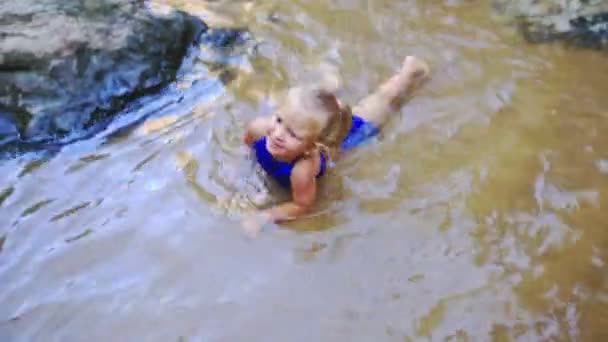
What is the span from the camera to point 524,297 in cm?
299

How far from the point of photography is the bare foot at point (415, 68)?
4.43 metres

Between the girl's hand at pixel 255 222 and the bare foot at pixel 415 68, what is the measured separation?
5.62 ft

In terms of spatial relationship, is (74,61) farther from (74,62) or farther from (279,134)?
(279,134)

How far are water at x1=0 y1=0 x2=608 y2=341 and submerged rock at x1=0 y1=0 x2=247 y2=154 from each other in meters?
0.26

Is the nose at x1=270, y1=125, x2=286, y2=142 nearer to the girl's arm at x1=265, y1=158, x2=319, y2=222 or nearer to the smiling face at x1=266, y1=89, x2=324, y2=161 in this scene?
the smiling face at x1=266, y1=89, x2=324, y2=161

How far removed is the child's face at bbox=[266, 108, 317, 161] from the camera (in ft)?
10.6

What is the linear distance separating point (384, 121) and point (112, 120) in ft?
5.78

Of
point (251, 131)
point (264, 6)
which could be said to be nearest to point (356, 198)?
point (251, 131)

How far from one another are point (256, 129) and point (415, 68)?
1.40 m

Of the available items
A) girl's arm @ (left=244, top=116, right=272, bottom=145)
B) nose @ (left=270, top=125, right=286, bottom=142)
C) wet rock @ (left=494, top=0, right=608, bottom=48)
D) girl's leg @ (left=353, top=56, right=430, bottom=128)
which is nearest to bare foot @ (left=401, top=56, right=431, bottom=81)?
girl's leg @ (left=353, top=56, right=430, bottom=128)

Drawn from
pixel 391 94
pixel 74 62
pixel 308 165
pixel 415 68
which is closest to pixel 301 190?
pixel 308 165

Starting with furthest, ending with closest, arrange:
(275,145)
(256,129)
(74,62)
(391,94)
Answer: (391,94), (74,62), (256,129), (275,145)

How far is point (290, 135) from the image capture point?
330cm

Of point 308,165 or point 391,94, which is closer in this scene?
point 308,165
